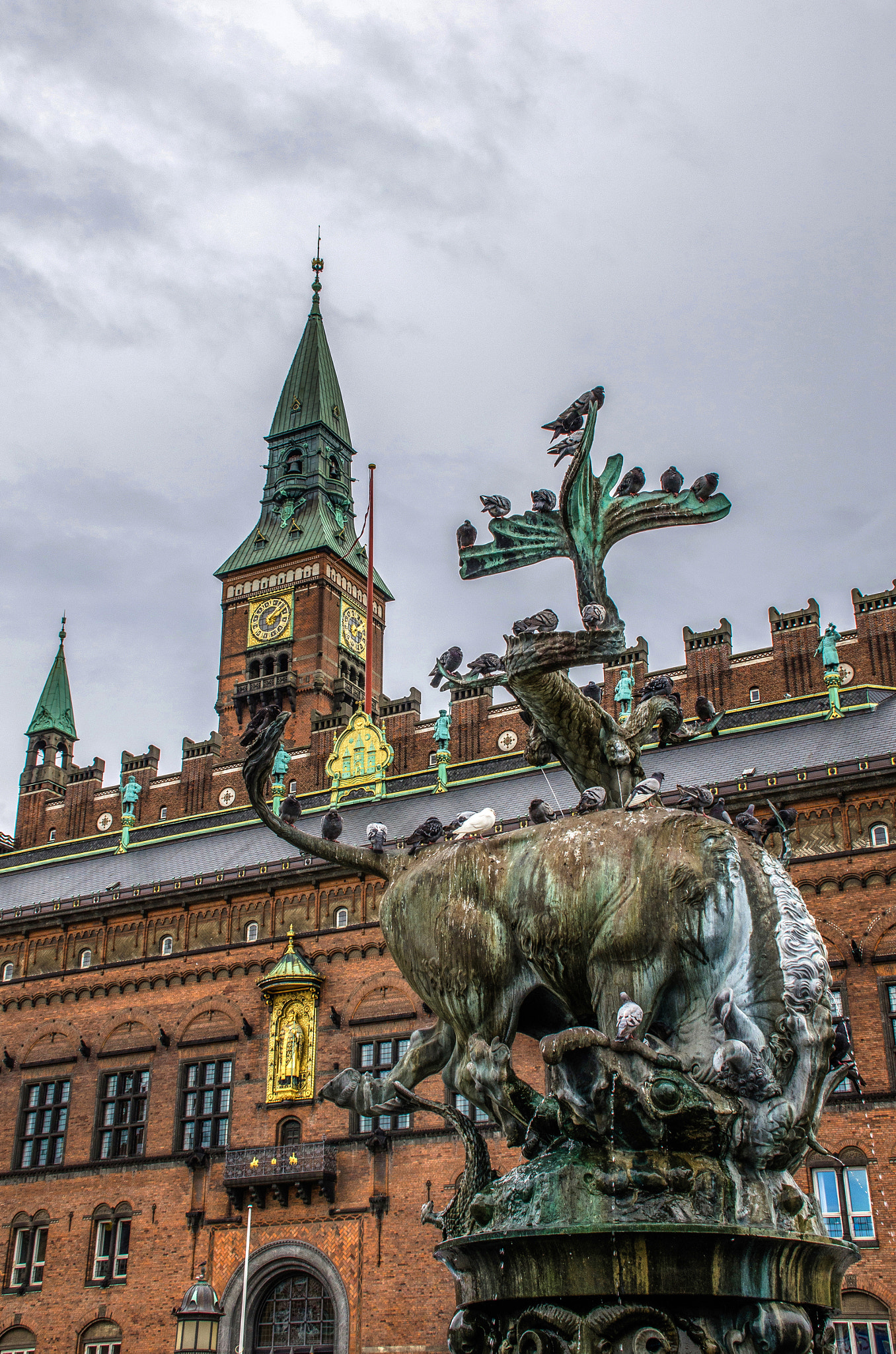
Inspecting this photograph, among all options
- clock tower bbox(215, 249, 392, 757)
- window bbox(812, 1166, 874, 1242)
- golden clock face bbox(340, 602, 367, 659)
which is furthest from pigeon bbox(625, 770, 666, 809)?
golden clock face bbox(340, 602, 367, 659)

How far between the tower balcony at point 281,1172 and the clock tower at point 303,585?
81.4 feet

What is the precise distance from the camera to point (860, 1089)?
91.5 feet

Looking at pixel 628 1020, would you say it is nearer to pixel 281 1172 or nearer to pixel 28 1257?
pixel 281 1172

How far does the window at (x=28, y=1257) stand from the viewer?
3544 centimetres

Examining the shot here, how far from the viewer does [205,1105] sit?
3566cm

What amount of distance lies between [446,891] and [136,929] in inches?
1257

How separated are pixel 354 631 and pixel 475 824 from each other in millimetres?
56712

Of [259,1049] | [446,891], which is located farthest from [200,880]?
[446,891]

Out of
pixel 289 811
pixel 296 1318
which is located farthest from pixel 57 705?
pixel 289 811

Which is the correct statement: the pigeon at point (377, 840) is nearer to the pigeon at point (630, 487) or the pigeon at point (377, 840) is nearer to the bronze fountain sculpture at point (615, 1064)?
the bronze fountain sculpture at point (615, 1064)

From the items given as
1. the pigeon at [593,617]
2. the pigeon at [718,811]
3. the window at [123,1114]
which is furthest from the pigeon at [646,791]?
the window at [123,1114]

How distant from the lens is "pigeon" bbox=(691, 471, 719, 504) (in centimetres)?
1003

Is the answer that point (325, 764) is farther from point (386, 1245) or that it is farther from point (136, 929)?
point (386, 1245)

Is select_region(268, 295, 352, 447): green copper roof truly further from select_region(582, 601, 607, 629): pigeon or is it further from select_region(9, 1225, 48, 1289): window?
select_region(582, 601, 607, 629): pigeon
